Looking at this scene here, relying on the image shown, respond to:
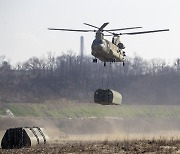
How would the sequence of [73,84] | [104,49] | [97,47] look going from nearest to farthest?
[97,47]
[104,49]
[73,84]

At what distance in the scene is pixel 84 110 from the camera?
97.4 metres

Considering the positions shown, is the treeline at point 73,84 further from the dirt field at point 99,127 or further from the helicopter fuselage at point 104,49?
the helicopter fuselage at point 104,49

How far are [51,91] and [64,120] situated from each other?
43685 millimetres

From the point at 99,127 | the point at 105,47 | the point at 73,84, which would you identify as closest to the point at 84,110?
the point at 99,127

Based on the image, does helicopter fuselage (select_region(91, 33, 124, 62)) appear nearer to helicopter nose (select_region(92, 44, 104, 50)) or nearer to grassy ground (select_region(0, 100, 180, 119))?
helicopter nose (select_region(92, 44, 104, 50))

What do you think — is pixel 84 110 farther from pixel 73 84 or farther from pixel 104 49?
pixel 104 49

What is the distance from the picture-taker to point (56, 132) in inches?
2968

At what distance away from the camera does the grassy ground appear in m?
88.8

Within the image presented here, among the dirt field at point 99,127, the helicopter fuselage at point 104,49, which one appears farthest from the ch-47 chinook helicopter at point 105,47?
the dirt field at point 99,127

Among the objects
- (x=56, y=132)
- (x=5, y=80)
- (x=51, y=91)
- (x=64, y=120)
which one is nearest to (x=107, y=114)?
(x=64, y=120)

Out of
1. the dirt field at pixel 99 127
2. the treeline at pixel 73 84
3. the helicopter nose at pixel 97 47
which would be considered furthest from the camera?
the treeline at pixel 73 84

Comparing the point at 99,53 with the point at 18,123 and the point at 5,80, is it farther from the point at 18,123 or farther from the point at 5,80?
the point at 5,80

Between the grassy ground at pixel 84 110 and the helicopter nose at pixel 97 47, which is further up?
the helicopter nose at pixel 97 47

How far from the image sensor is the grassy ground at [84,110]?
88.8m
